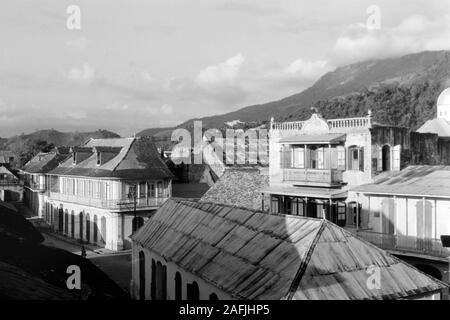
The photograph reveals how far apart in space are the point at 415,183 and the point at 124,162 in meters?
26.8

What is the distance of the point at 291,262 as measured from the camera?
15430mm

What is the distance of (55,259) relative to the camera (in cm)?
2730

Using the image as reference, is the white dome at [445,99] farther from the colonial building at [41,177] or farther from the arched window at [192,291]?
the colonial building at [41,177]

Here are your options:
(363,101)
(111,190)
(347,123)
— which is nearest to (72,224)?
(111,190)

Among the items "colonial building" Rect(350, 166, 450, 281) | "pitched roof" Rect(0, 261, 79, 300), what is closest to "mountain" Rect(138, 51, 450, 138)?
"colonial building" Rect(350, 166, 450, 281)

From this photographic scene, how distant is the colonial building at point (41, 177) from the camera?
60531mm

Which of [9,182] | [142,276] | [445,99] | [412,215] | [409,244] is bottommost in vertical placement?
[142,276]

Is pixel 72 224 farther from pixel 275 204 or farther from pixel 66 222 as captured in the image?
pixel 275 204

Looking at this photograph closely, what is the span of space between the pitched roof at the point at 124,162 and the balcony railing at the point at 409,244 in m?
23.5

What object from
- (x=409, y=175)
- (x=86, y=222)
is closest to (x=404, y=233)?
(x=409, y=175)

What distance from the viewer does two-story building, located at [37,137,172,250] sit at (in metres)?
44.0
